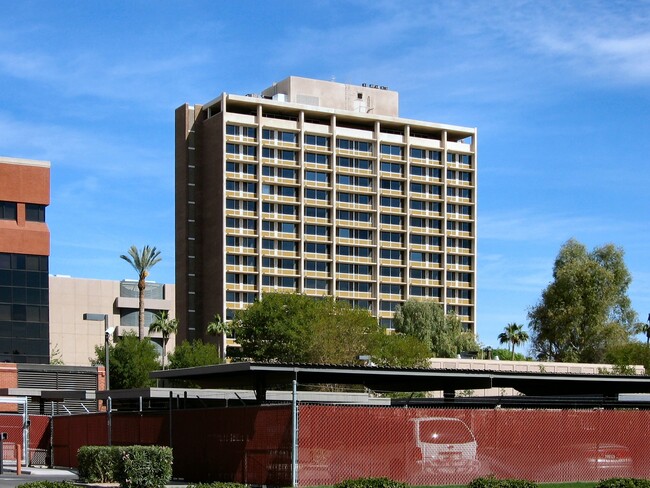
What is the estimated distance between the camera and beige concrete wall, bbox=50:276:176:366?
490ft

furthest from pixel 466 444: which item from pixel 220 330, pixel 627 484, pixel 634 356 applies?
pixel 220 330

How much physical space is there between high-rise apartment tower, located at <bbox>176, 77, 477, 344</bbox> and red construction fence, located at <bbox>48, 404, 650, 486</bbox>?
108300 millimetres

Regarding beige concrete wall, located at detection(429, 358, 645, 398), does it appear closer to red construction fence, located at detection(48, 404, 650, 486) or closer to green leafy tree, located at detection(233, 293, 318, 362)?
green leafy tree, located at detection(233, 293, 318, 362)

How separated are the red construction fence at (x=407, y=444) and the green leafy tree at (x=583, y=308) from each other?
8384 centimetres

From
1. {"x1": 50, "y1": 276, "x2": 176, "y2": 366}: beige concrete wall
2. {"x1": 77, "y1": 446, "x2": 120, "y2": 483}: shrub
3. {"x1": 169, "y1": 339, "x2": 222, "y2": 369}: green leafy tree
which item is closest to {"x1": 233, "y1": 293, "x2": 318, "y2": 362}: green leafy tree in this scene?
{"x1": 169, "y1": 339, "x2": 222, "y2": 369}: green leafy tree

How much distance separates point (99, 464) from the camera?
3098cm

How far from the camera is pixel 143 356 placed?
94312 mm

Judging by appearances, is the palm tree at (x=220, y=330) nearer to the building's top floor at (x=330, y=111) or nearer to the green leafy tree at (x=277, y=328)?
the green leafy tree at (x=277, y=328)

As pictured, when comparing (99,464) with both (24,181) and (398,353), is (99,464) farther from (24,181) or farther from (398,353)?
(398,353)

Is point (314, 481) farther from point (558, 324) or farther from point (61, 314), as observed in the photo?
point (61, 314)

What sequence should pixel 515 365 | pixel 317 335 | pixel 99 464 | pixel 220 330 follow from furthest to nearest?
pixel 220 330
pixel 515 365
pixel 317 335
pixel 99 464

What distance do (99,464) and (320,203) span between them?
115 metres

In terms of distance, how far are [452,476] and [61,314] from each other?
128 m

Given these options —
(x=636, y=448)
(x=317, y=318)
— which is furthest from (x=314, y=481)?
(x=317, y=318)
